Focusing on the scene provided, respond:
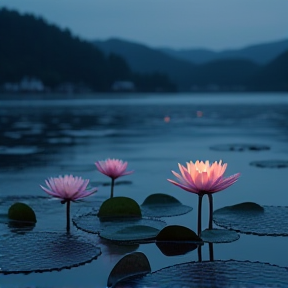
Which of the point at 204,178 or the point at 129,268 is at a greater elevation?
the point at 204,178

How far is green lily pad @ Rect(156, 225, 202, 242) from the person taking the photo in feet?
8.00

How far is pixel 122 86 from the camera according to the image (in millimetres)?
75312

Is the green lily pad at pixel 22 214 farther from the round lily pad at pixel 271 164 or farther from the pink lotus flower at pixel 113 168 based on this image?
the round lily pad at pixel 271 164

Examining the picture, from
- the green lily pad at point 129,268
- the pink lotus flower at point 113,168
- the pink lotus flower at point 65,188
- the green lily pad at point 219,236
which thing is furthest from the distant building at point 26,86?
the green lily pad at point 129,268

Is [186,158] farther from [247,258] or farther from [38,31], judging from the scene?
[38,31]

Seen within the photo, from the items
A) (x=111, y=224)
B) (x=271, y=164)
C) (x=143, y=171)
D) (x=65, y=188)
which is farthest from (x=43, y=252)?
(x=271, y=164)

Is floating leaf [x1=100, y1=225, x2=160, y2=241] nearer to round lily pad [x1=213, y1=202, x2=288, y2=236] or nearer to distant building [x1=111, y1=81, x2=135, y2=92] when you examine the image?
round lily pad [x1=213, y1=202, x2=288, y2=236]

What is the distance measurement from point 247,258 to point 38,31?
69.9 metres

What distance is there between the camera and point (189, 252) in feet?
7.66

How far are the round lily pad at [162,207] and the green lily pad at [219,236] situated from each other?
0.48 m

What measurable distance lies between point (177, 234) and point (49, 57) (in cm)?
6657

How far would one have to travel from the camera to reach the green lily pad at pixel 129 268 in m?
1.93

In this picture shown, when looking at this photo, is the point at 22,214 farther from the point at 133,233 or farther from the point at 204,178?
the point at 204,178

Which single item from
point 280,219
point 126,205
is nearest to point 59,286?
point 126,205
